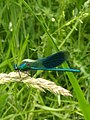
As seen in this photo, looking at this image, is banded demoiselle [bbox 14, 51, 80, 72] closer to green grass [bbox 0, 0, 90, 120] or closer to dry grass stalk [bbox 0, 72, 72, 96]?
dry grass stalk [bbox 0, 72, 72, 96]

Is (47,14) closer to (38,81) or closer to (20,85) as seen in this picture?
(20,85)

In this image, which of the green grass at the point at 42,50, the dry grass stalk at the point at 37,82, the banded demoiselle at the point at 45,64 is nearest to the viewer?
the dry grass stalk at the point at 37,82

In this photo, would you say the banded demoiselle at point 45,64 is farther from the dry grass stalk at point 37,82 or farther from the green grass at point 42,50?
the green grass at point 42,50

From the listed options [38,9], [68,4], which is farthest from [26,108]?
[68,4]

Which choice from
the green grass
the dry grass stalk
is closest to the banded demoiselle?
the dry grass stalk

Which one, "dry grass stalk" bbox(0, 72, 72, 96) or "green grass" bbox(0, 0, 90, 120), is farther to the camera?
"green grass" bbox(0, 0, 90, 120)

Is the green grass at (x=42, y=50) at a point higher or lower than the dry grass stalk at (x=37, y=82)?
lower

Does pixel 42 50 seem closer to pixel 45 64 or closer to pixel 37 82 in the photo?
pixel 45 64

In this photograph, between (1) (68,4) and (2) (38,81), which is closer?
(2) (38,81)

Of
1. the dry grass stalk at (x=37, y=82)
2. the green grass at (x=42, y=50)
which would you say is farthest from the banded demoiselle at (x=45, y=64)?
the green grass at (x=42, y=50)
